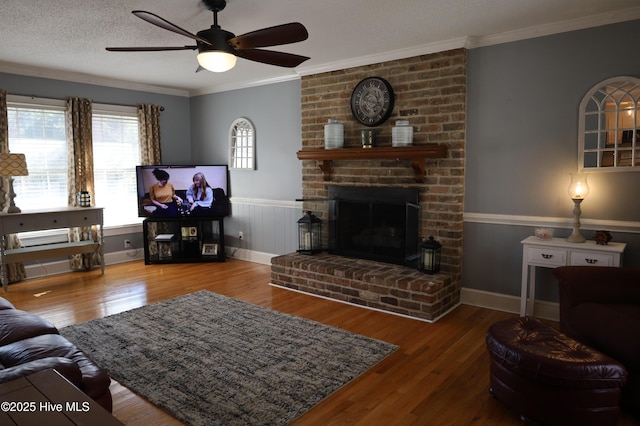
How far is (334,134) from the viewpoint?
486 cm

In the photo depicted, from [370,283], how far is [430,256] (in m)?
0.63

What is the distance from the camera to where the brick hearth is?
3.91 metres

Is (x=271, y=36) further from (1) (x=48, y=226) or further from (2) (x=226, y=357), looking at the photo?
(1) (x=48, y=226)

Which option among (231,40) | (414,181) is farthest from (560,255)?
(231,40)

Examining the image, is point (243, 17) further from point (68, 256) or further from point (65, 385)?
point (68, 256)

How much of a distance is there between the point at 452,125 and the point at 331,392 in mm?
2731

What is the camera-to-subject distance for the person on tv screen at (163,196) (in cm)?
614

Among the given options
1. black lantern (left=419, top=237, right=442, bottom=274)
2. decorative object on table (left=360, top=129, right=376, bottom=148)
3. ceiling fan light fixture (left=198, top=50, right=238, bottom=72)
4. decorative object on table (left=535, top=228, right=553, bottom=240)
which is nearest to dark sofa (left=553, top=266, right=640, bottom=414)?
decorative object on table (left=535, top=228, right=553, bottom=240)

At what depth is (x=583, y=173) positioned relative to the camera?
3.59m

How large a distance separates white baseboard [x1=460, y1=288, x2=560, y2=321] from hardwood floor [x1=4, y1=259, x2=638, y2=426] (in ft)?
0.34

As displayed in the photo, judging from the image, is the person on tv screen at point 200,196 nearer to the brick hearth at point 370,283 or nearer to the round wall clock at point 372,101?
the brick hearth at point 370,283

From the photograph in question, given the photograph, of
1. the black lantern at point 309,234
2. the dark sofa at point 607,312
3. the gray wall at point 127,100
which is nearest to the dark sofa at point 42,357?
the dark sofa at point 607,312

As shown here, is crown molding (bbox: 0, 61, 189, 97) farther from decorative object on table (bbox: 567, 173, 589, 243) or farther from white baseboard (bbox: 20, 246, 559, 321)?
decorative object on table (bbox: 567, 173, 589, 243)

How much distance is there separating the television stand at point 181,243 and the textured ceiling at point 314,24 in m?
2.17
